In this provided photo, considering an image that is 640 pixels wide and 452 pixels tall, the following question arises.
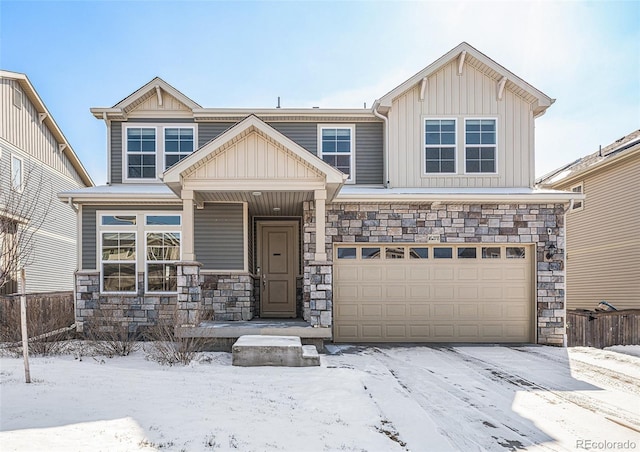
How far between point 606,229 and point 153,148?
13511mm

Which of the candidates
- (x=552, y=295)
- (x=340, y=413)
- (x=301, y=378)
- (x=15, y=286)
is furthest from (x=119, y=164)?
(x=552, y=295)

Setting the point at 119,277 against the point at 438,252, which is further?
the point at 119,277

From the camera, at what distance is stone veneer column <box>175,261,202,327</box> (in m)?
8.44

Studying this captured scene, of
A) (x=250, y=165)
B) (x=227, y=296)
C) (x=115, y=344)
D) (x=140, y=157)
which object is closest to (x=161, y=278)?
(x=227, y=296)

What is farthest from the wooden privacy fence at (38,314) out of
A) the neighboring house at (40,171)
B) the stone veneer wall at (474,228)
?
the stone veneer wall at (474,228)

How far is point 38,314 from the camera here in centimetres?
984

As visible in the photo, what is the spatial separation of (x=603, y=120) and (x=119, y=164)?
15.4 m

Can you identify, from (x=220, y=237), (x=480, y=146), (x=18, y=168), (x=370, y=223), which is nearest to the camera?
(x=370, y=223)

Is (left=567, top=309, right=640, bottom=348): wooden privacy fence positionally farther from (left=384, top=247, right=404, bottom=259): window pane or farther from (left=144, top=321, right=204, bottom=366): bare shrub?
(left=144, top=321, right=204, bottom=366): bare shrub

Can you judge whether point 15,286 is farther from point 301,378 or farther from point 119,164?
point 301,378

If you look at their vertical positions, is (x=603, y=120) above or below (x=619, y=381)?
above

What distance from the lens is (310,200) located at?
9.66 m

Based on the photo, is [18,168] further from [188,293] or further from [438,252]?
[438,252]

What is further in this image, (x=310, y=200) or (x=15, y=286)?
(x=15, y=286)
